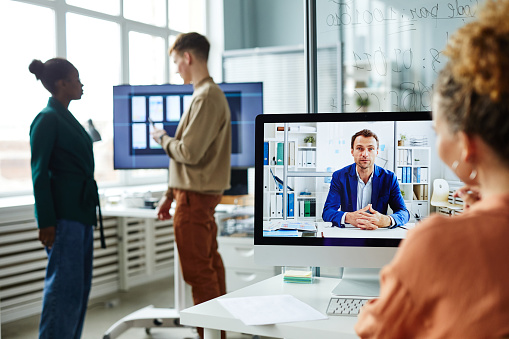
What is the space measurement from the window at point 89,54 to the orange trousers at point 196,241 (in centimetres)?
179

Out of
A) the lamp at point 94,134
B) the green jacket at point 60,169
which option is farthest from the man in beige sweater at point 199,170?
the lamp at point 94,134

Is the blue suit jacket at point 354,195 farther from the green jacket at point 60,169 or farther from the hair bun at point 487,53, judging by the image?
the green jacket at point 60,169

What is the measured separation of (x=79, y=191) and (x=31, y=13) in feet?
6.76

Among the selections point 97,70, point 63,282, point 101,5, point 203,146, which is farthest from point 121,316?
point 101,5

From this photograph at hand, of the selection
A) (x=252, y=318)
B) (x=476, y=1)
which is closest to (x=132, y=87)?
(x=476, y=1)

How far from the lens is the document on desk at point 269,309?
4.71ft

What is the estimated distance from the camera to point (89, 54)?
4668 mm

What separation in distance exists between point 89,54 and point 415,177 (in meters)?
3.62

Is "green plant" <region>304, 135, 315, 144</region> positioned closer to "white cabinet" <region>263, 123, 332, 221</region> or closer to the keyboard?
"white cabinet" <region>263, 123, 332, 221</region>

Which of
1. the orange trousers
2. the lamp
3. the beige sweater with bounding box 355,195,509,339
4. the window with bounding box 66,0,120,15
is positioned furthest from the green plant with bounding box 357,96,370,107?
the window with bounding box 66,0,120,15

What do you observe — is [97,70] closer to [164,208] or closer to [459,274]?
[164,208]

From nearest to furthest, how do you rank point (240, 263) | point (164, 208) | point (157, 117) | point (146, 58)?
point (164, 208)
point (240, 263)
point (157, 117)
point (146, 58)

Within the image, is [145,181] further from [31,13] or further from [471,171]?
[471,171]

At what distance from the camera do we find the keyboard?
4.88 ft
